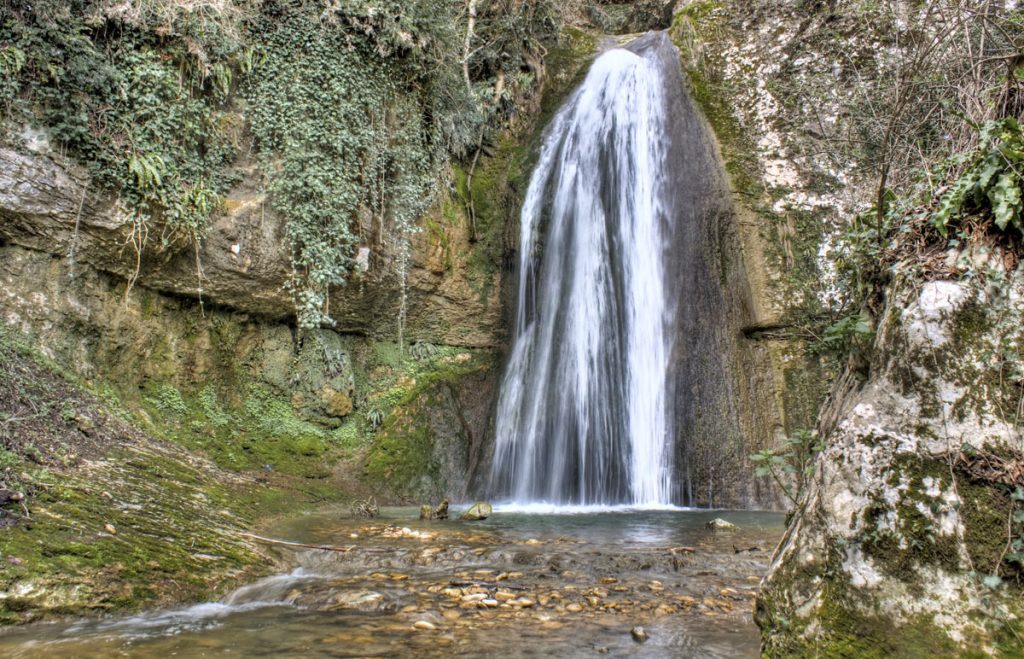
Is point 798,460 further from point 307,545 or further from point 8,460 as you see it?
point 8,460

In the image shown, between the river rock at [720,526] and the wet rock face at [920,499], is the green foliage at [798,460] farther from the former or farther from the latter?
the river rock at [720,526]

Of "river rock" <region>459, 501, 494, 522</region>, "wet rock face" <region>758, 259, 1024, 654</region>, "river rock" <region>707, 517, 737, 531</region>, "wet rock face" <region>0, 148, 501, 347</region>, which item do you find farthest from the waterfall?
"wet rock face" <region>758, 259, 1024, 654</region>

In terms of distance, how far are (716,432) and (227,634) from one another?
699cm

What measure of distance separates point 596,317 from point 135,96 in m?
6.53

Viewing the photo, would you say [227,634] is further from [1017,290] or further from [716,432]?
[716,432]

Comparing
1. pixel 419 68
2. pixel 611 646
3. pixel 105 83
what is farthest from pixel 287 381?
pixel 611 646

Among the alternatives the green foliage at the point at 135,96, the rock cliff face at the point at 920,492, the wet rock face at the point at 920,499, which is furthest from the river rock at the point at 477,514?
the green foliage at the point at 135,96

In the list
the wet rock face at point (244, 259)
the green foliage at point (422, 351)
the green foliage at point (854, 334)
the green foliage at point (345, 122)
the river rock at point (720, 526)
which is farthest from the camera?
the green foliage at point (422, 351)

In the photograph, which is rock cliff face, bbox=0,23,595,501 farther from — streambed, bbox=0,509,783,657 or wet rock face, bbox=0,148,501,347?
streambed, bbox=0,509,783,657

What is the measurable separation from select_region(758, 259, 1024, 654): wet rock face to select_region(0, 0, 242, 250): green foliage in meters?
6.97

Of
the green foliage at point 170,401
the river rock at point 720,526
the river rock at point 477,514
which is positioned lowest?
the river rock at point 477,514

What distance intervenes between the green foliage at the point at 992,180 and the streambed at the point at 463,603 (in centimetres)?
206

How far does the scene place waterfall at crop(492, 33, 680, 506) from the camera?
8688 mm

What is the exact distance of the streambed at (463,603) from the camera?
2844 millimetres
